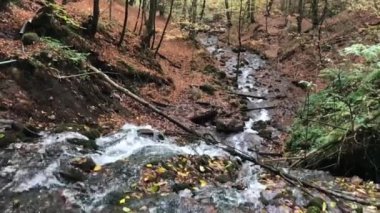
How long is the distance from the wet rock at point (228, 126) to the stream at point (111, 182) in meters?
4.27

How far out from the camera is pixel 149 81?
668 inches

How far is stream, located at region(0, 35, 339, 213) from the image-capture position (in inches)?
264

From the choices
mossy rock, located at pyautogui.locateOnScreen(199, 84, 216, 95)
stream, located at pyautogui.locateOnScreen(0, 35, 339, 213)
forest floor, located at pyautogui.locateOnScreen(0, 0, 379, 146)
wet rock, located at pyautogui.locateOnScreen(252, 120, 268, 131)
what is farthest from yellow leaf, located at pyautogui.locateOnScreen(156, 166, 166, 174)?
mossy rock, located at pyautogui.locateOnScreen(199, 84, 216, 95)

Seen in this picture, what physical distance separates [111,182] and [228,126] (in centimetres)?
761

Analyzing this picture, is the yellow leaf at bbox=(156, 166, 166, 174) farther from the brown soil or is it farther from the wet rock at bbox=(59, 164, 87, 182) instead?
the brown soil

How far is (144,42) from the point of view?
21109mm

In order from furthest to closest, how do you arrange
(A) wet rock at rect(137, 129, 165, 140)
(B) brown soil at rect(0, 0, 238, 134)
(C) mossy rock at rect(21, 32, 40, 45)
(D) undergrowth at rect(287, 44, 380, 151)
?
1. (C) mossy rock at rect(21, 32, 40, 45)
2. (A) wet rock at rect(137, 129, 165, 140)
3. (B) brown soil at rect(0, 0, 238, 134)
4. (D) undergrowth at rect(287, 44, 380, 151)

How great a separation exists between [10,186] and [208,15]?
33479mm

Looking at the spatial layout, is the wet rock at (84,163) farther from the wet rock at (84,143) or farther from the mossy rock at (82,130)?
the mossy rock at (82,130)

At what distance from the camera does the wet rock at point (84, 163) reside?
771 cm

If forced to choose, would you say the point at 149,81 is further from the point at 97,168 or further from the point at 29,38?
the point at 97,168

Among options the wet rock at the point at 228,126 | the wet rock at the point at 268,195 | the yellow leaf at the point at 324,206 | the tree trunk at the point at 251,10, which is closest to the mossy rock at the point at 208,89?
the wet rock at the point at 228,126

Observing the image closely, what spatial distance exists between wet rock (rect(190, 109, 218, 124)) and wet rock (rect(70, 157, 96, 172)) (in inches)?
278

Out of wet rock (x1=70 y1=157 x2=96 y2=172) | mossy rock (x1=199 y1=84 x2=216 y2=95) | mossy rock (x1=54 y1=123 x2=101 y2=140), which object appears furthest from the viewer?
mossy rock (x1=199 y1=84 x2=216 y2=95)
